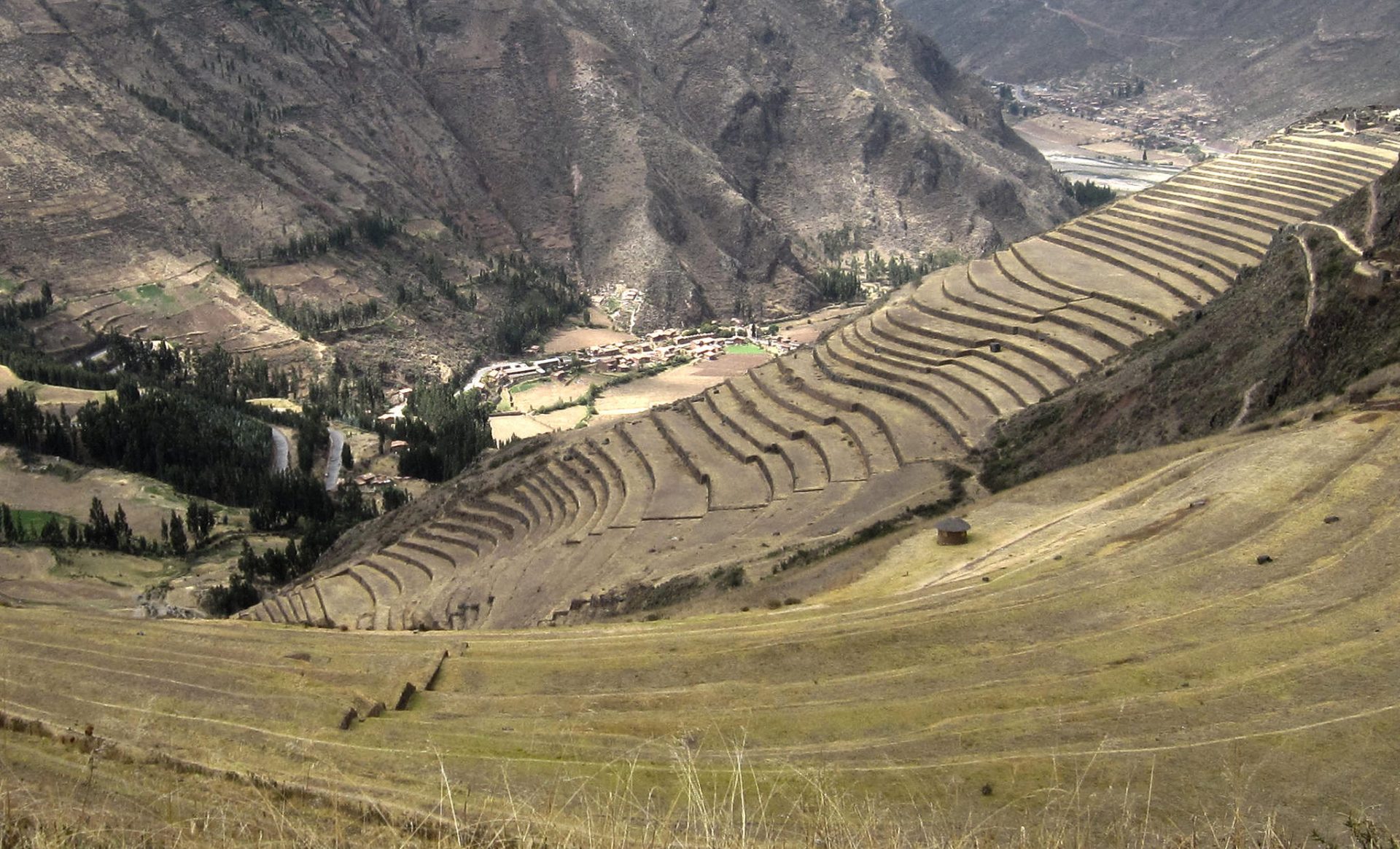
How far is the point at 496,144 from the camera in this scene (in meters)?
A: 115

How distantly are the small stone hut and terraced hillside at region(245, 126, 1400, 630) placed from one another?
3.86 m

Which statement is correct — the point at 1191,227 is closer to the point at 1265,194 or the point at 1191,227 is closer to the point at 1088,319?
the point at 1265,194

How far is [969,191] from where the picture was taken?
12125cm

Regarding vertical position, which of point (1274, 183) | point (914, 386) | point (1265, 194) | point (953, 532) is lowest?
point (953, 532)

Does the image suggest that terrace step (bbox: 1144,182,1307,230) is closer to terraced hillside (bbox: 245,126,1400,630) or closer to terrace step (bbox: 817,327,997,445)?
terraced hillside (bbox: 245,126,1400,630)

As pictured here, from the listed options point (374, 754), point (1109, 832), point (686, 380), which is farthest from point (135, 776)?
point (686, 380)

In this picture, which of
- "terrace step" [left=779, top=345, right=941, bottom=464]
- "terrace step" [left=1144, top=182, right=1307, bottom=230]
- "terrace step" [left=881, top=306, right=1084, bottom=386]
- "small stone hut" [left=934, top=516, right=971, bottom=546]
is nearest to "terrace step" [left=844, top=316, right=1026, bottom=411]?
"terrace step" [left=881, top=306, right=1084, bottom=386]

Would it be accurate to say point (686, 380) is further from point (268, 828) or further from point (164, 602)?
point (268, 828)

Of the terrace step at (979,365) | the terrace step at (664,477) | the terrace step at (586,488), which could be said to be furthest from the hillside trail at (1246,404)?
the terrace step at (586,488)

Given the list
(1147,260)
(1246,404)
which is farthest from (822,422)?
(1246,404)

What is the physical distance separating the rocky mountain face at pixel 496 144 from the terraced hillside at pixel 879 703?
68.8 metres

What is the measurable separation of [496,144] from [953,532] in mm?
89383

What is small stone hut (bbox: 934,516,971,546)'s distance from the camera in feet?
107

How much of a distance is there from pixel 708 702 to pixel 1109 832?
7.13 metres
